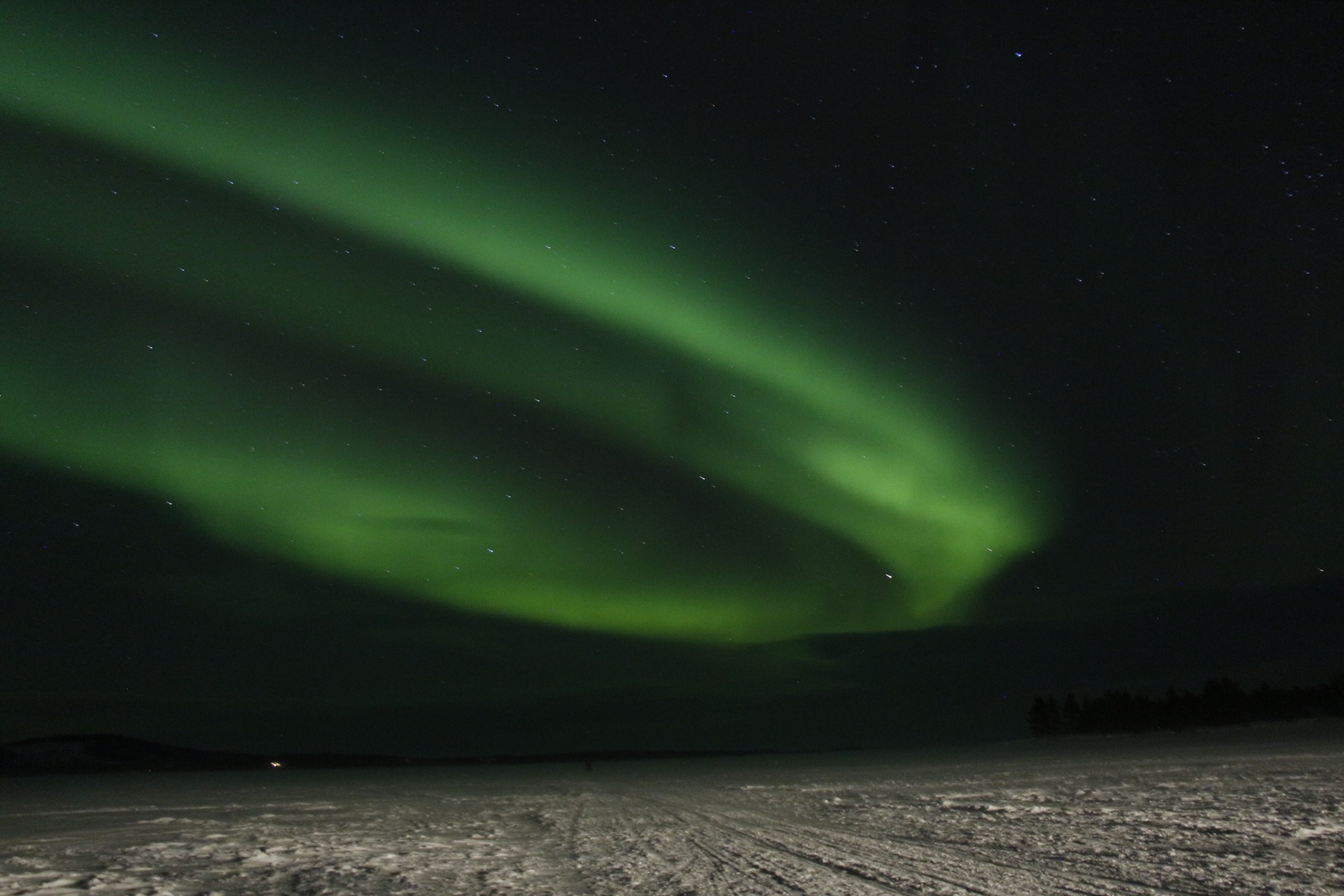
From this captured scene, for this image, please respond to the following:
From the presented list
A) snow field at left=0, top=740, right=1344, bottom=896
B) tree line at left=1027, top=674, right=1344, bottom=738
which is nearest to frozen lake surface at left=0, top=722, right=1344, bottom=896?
snow field at left=0, top=740, right=1344, bottom=896

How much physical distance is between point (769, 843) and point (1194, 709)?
118 m

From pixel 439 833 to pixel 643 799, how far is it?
34.0 ft

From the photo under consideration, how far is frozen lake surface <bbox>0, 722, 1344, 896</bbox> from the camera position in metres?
9.29

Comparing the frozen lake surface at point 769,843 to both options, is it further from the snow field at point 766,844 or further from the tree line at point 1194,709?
the tree line at point 1194,709

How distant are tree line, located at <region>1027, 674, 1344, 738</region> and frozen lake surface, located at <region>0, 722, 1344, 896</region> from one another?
87.7m

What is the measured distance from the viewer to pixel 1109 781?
22.4 meters

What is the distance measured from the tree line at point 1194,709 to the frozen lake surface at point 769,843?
288 ft

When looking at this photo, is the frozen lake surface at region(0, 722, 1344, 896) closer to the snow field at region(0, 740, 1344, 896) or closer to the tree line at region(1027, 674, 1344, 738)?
the snow field at region(0, 740, 1344, 896)

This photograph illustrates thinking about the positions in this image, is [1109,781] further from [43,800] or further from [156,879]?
[43,800]

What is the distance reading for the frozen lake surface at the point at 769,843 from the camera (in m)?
9.29

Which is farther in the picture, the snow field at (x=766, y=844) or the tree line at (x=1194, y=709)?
the tree line at (x=1194, y=709)

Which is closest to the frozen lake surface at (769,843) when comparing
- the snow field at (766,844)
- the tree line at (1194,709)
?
the snow field at (766,844)

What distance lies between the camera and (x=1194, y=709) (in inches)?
4390

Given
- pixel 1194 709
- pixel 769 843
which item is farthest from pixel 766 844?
pixel 1194 709
